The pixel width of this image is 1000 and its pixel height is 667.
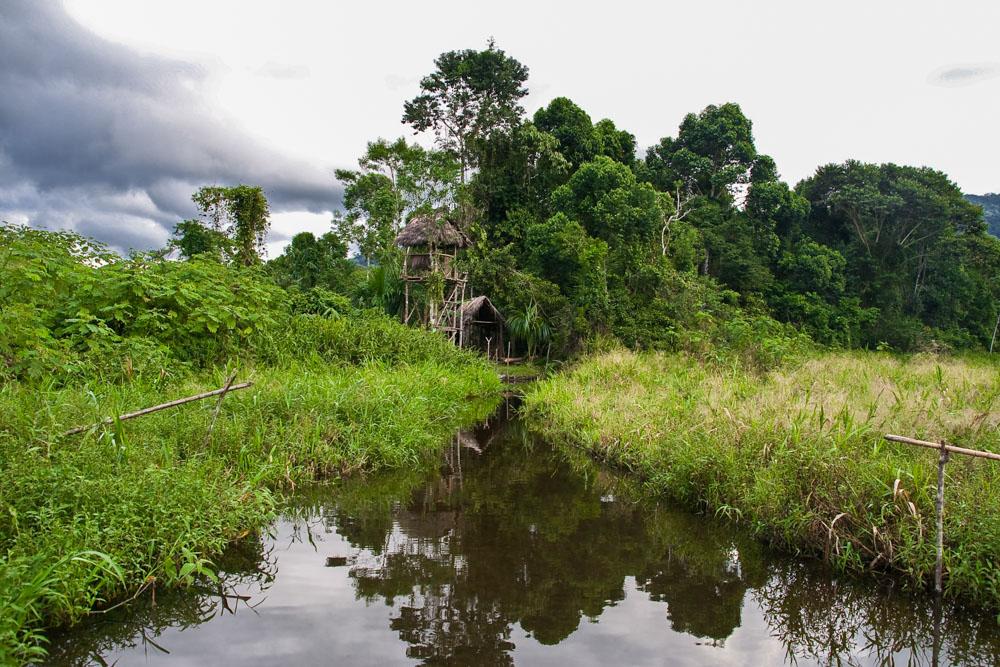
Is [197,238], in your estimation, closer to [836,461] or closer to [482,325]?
[482,325]

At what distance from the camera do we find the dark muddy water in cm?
397

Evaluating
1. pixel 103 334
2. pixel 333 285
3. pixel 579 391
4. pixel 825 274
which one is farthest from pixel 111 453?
pixel 825 274

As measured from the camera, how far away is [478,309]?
23906 millimetres

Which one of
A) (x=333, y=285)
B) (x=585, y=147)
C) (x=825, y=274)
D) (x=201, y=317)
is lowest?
(x=201, y=317)

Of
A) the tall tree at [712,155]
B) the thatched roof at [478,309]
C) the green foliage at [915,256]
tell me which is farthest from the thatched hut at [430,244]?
the green foliage at [915,256]

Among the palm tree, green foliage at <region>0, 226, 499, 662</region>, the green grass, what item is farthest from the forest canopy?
the green grass

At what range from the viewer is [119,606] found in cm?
414

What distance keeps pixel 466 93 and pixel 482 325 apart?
40.1 ft

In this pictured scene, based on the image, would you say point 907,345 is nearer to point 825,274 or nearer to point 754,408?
point 825,274

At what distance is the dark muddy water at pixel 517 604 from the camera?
397cm

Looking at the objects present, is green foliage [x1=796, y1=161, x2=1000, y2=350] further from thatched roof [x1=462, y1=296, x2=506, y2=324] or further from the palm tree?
thatched roof [x1=462, y1=296, x2=506, y2=324]

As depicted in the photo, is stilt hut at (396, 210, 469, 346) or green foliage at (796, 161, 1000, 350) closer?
stilt hut at (396, 210, 469, 346)

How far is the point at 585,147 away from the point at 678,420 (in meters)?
20.9

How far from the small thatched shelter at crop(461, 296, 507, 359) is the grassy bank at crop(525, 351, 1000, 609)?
13610 millimetres
